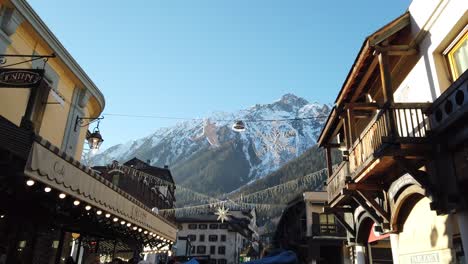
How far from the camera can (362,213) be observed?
14.8 m

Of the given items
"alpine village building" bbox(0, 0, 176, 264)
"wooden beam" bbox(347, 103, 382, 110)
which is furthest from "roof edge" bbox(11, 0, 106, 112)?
"wooden beam" bbox(347, 103, 382, 110)

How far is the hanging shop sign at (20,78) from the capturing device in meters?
9.00

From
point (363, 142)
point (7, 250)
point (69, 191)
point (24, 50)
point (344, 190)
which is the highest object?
point (24, 50)

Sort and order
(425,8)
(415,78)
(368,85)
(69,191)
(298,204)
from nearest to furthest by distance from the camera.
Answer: (69,191)
(425,8)
(415,78)
(368,85)
(298,204)

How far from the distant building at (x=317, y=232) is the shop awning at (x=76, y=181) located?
28.3 meters

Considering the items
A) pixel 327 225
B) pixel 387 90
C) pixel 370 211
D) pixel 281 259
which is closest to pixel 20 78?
pixel 281 259

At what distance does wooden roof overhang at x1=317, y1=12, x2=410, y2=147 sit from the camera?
10794mm

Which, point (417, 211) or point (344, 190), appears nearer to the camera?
point (417, 211)

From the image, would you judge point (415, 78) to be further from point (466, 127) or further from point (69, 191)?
point (69, 191)

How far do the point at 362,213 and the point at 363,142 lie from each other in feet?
15.8

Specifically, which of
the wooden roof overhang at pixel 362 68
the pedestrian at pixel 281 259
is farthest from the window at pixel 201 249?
the pedestrian at pixel 281 259

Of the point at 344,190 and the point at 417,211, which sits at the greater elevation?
the point at 344,190

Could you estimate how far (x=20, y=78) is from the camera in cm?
919

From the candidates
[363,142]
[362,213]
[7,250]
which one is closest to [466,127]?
[363,142]
